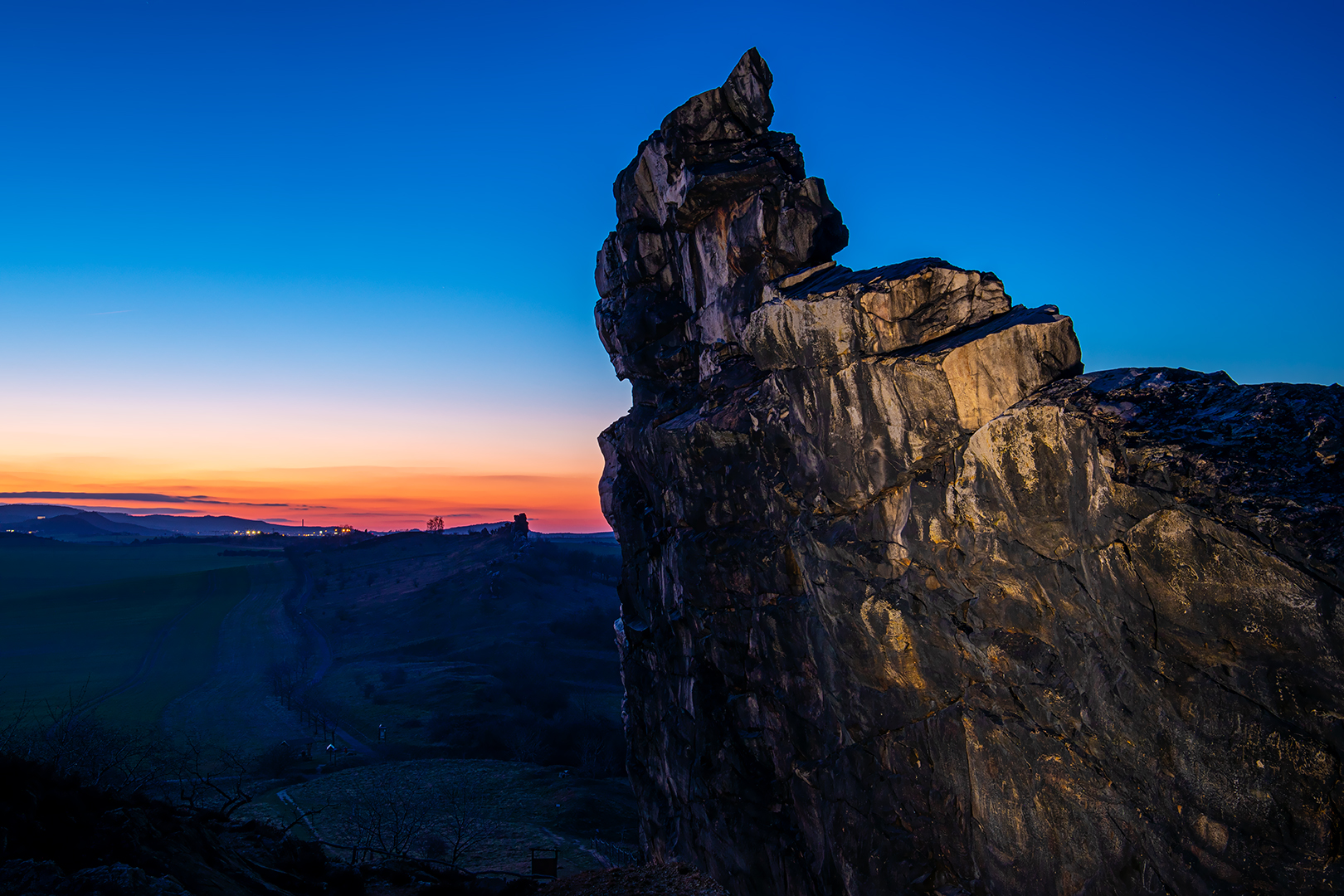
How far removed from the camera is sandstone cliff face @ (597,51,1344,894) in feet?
49.3

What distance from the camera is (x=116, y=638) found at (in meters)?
123

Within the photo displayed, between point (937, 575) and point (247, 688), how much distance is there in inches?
3704

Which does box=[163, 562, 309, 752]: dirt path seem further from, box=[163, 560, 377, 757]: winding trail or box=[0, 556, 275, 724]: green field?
box=[0, 556, 275, 724]: green field

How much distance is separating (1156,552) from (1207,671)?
2.48m

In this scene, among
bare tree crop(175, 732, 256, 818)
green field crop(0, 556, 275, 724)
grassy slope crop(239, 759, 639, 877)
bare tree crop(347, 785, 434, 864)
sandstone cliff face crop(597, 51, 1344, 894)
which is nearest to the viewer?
sandstone cliff face crop(597, 51, 1344, 894)

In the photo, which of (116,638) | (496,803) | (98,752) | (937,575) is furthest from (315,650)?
(937,575)

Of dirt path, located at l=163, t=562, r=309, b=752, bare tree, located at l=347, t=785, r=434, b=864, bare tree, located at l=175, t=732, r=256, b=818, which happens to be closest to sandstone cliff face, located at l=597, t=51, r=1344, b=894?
bare tree, located at l=347, t=785, r=434, b=864

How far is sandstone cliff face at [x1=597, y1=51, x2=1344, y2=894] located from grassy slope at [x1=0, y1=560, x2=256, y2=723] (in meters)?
67.9

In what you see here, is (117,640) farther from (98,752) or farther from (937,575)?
(937,575)

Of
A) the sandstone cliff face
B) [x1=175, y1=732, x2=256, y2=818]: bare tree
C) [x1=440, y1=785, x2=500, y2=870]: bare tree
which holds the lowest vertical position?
[x1=175, y1=732, x2=256, y2=818]: bare tree

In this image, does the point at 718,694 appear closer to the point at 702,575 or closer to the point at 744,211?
the point at 702,575

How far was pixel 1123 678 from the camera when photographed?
668 inches

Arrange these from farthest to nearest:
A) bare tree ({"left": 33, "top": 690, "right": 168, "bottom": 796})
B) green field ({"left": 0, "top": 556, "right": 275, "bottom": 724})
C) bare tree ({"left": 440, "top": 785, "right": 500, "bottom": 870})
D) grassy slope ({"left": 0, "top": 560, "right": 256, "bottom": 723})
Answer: grassy slope ({"left": 0, "top": 560, "right": 256, "bottom": 723}), green field ({"left": 0, "top": 556, "right": 275, "bottom": 724}), bare tree ({"left": 440, "top": 785, "right": 500, "bottom": 870}), bare tree ({"left": 33, "top": 690, "right": 168, "bottom": 796})

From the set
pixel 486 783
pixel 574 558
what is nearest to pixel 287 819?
pixel 486 783
